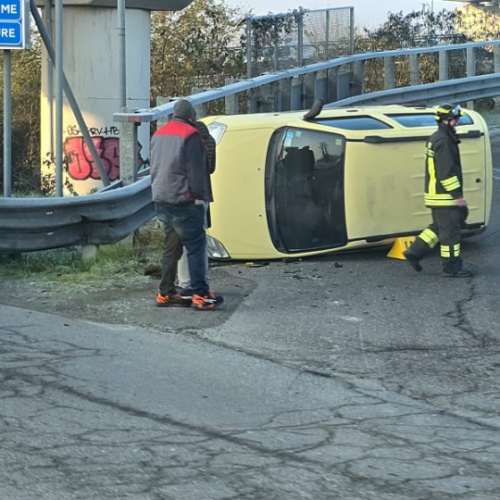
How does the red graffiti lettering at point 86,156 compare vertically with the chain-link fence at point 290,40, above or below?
below

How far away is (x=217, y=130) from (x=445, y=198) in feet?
7.90

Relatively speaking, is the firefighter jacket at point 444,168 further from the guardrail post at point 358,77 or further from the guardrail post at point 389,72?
the guardrail post at point 389,72

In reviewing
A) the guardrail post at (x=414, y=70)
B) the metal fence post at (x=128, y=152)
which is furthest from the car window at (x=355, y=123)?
the guardrail post at (x=414, y=70)

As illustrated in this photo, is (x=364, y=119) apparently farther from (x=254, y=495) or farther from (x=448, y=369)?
(x=254, y=495)

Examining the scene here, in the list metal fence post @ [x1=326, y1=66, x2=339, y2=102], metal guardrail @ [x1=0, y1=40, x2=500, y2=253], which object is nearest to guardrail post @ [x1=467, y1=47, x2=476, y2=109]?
metal fence post @ [x1=326, y1=66, x2=339, y2=102]

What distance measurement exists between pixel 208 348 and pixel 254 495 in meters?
2.83

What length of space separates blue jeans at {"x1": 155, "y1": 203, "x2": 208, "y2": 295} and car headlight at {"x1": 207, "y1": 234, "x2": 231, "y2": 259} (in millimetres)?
1731

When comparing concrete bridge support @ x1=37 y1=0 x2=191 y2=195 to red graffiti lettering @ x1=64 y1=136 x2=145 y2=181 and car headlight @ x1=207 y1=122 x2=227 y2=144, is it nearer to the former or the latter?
red graffiti lettering @ x1=64 y1=136 x2=145 y2=181

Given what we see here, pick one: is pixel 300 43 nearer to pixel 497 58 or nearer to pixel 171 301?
pixel 497 58

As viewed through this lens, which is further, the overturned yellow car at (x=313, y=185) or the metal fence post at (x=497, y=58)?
the metal fence post at (x=497, y=58)

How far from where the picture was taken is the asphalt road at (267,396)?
193 inches

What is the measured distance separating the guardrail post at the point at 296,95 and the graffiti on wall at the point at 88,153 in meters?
3.21

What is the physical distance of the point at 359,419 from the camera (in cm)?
589

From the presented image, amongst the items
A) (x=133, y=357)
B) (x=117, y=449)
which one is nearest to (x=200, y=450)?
(x=117, y=449)
